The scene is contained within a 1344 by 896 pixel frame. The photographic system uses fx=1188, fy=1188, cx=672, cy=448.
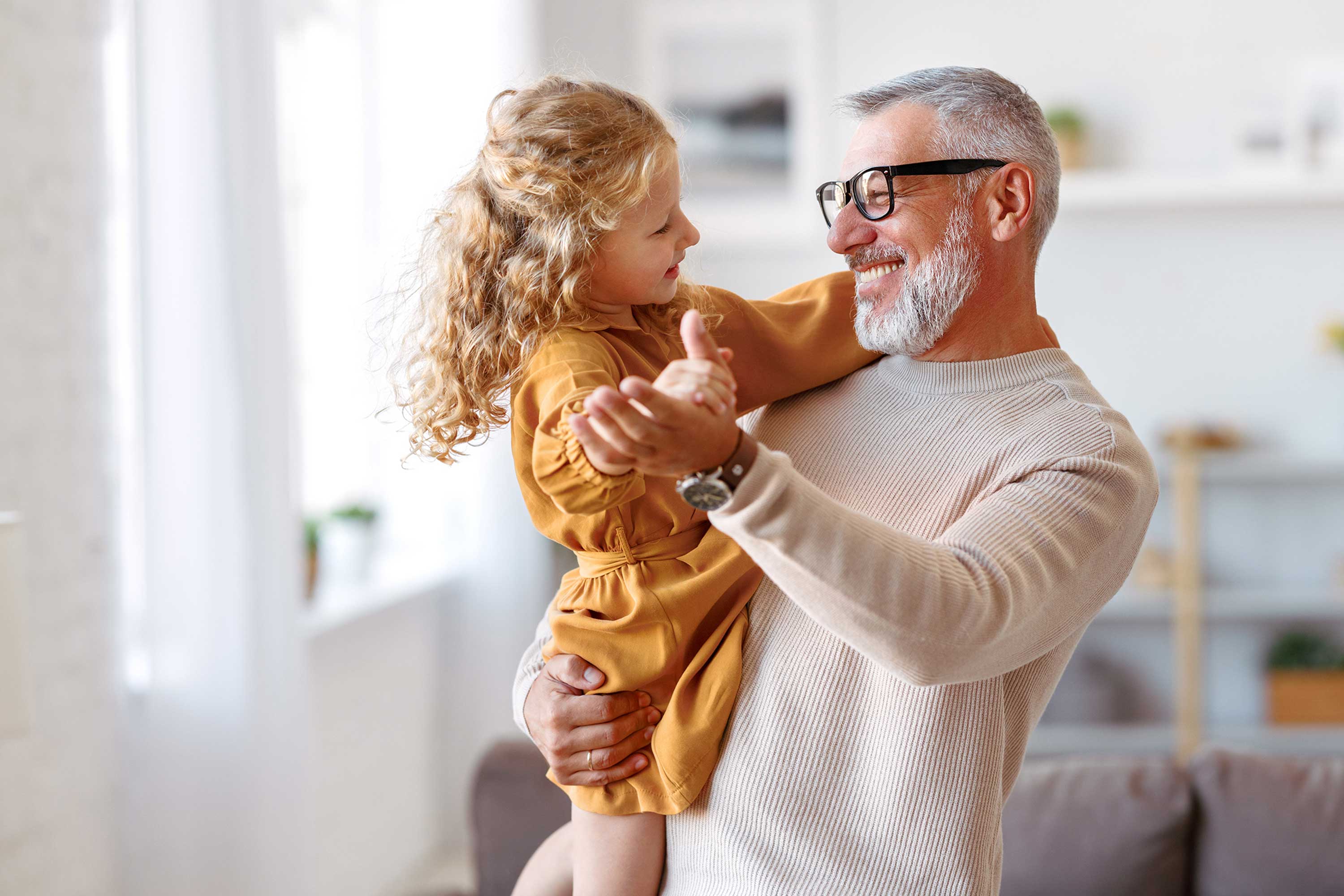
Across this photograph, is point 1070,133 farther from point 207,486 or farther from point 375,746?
point 207,486

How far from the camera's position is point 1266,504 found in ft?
16.0

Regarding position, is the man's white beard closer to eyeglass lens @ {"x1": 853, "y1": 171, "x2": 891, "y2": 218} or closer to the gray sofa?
eyeglass lens @ {"x1": 853, "y1": 171, "x2": 891, "y2": 218}

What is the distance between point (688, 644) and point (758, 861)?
24 cm

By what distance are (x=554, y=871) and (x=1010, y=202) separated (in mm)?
980

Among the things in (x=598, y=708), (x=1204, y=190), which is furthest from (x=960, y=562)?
(x=1204, y=190)

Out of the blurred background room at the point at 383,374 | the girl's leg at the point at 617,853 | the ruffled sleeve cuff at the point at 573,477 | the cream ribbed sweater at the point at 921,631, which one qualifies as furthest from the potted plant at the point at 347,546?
the ruffled sleeve cuff at the point at 573,477

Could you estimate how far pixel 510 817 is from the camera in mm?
2277

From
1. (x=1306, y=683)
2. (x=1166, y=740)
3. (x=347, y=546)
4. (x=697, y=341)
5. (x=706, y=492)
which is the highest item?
(x=697, y=341)

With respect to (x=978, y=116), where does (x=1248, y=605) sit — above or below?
below

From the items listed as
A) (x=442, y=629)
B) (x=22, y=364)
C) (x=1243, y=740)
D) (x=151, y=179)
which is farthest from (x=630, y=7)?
(x=1243, y=740)

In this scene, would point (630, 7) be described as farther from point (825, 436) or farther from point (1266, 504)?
point (825, 436)

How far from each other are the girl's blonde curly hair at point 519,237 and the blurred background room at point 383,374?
77 centimetres

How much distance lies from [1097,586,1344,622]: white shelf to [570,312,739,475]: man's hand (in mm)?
3897

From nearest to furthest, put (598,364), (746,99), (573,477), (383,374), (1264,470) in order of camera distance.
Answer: (573,477) < (598,364) < (383,374) < (1264,470) < (746,99)
